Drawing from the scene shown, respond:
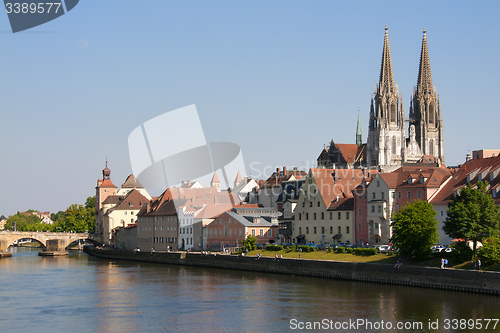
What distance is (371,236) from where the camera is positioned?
294 ft

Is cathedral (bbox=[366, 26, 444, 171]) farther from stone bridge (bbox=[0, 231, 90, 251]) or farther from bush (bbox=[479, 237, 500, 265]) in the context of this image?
bush (bbox=[479, 237, 500, 265])

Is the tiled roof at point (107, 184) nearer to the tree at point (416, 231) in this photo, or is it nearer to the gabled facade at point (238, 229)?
the gabled facade at point (238, 229)

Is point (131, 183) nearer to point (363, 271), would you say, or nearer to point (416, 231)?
point (363, 271)

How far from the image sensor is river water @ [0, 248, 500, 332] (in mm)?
48031

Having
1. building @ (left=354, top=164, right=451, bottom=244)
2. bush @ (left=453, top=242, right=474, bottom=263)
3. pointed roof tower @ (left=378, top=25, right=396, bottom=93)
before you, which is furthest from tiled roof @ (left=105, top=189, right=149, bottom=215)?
bush @ (left=453, top=242, right=474, bottom=263)

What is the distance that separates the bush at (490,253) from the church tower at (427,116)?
12963 cm

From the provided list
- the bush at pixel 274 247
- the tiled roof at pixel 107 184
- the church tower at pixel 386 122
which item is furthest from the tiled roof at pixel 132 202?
the bush at pixel 274 247

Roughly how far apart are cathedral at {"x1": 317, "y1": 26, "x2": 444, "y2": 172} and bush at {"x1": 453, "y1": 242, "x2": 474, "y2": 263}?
120218mm

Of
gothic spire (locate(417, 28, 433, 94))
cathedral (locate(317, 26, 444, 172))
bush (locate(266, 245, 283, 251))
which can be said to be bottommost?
bush (locate(266, 245, 283, 251))

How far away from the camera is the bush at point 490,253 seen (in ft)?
195

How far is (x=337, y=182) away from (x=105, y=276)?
110 ft

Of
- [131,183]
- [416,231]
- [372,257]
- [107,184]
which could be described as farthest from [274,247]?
[131,183]

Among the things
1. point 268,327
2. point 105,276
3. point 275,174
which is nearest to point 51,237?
point 275,174

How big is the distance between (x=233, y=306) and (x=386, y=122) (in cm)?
13788
